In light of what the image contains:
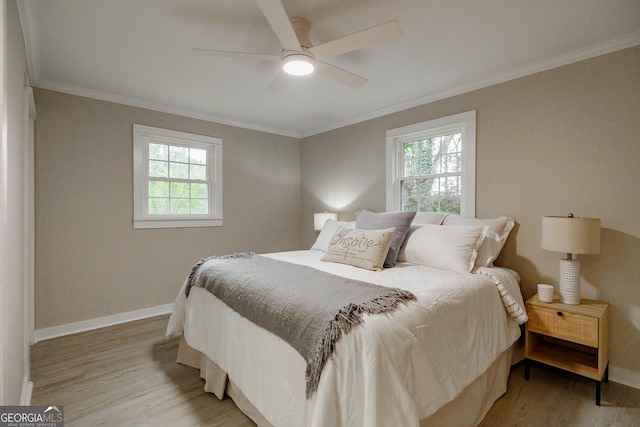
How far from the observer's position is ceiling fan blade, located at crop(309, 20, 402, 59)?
1.63 m

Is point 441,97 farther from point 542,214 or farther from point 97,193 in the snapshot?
point 97,193

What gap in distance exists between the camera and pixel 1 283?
1.03m

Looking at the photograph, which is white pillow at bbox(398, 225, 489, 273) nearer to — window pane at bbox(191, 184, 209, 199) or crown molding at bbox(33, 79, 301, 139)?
window pane at bbox(191, 184, 209, 199)

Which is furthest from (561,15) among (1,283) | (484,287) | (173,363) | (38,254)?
(38,254)

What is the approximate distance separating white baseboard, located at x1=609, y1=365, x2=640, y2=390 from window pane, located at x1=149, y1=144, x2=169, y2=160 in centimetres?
466

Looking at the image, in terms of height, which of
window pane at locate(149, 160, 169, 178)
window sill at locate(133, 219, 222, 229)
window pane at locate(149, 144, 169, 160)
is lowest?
window sill at locate(133, 219, 222, 229)

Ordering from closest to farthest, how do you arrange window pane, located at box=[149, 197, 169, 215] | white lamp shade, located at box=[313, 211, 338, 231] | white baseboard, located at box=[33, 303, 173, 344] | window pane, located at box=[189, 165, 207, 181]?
white baseboard, located at box=[33, 303, 173, 344] → window pane, located at box=[149, 197, 169, 215] → window pane, located at box=[189, 165, 207, 181] → white lamp shade, located at box=[313, 211, 338, 231]

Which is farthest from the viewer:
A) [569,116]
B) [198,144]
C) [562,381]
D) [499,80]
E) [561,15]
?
[198,144]

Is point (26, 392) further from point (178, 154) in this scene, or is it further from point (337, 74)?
point (337, 74)

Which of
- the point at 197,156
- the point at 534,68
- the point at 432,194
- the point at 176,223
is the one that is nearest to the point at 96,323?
the point at 176,223

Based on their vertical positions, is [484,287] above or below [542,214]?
below

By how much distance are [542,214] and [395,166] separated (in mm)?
1549

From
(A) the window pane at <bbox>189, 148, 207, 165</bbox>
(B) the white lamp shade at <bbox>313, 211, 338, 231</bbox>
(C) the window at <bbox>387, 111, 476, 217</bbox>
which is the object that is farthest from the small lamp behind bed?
(A) the window pane at <bbox>189, 148, 207, 165</bbox>

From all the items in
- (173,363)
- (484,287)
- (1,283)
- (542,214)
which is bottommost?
(173,363)
